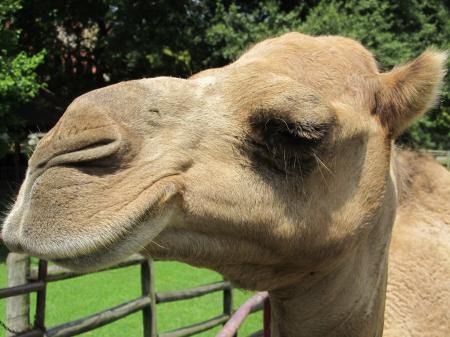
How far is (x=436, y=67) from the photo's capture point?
2.15 m

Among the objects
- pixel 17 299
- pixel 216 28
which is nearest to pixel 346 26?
pixel 216 28

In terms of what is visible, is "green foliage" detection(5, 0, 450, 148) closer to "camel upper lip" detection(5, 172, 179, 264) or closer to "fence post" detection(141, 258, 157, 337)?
"fence post" detection(141, 258, 157, 337)

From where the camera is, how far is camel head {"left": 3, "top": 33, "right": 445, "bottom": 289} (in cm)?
154

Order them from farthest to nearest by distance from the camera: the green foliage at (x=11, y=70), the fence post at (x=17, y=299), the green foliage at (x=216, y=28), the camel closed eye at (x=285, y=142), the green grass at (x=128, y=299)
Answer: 1. the green foliage at (x=216, y=28)
2. the green foliage at (x=11, y=70)
3. the green grass at (x=128, y=299)
4. the fence post at (x=17, y=299)
5. the camel closed eye at (x=285, y=142)

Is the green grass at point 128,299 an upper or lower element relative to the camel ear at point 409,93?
lower

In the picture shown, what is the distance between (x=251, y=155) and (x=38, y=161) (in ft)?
2.16

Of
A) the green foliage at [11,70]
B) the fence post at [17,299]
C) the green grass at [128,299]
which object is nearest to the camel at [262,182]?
the fence post at [17,299]

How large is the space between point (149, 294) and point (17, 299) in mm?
1697

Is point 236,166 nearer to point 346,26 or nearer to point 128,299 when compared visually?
point 128,299

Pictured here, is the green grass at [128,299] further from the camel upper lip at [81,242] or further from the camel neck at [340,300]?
the camel upper lip at [81,242]

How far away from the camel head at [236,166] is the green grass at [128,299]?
4727mm

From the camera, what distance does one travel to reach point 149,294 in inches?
221

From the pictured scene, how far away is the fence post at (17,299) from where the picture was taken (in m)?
4.03

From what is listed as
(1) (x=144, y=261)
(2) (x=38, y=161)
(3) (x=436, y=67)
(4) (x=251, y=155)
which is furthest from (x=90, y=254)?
(1) (x=144, y=261)
